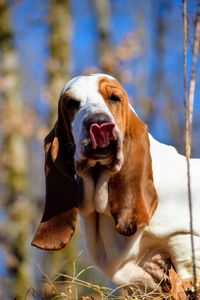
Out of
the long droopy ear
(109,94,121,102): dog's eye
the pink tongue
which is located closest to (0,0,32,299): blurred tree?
the long droopy ear

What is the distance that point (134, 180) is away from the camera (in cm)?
454

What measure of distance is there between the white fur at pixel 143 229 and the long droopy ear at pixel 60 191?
0.08 m

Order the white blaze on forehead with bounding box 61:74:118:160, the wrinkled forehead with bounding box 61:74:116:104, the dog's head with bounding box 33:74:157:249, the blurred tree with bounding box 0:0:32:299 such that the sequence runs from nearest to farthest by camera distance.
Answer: the white blaze on forehead with bounding box 61:74:118:160, the dog's head with bounding box 33:74:157:249, the wrinkled forehead with bounding box 61:74:116:104, the blurred tree with bounding box 0:0:32:299

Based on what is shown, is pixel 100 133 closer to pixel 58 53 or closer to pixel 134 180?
pixel 134 180

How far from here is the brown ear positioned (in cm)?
446

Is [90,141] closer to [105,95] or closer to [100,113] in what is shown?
[100,113]

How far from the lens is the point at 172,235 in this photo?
444 cm

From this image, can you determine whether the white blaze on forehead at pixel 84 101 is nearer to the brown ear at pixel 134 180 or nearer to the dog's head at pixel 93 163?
the dog's head at pixel 93 163

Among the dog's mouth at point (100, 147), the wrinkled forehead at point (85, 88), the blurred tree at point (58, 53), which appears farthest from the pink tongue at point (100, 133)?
the blurred tree at point (58, 53)

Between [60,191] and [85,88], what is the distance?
56 centimetres

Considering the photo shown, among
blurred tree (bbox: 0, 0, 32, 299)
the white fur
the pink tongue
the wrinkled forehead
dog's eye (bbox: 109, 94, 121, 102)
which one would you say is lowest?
blurred tree (bbox: 0, 0, 32, 299)

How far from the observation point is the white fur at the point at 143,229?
441 centimetres

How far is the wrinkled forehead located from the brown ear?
23 centimetres

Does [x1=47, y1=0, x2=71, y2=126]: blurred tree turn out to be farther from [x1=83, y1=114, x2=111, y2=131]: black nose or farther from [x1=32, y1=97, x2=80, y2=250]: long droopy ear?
[x1=83, y1=114, x2=111, y2=131]: black nose
